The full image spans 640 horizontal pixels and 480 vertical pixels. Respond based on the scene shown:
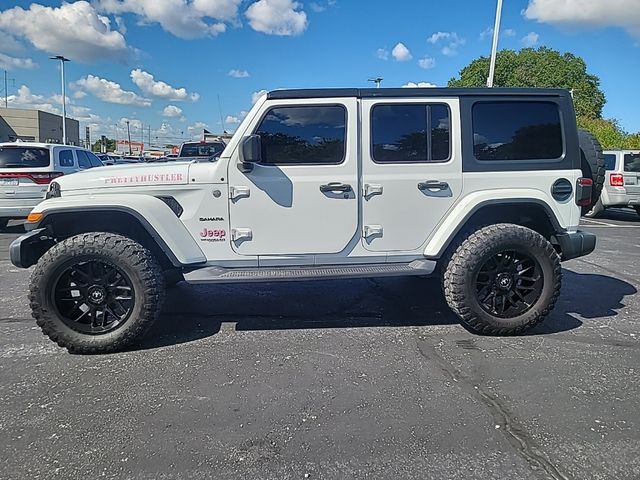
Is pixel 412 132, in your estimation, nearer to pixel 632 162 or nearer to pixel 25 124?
pixel 632 162

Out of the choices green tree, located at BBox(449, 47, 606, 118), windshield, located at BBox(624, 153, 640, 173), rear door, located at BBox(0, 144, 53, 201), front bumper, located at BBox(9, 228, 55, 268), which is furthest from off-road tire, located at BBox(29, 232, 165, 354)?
green tree, located at BBox(449, 47, 606, 118)

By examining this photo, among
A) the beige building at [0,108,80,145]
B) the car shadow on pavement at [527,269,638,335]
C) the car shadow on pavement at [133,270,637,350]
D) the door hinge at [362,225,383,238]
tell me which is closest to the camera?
the door hinge at [362,225,383,238]

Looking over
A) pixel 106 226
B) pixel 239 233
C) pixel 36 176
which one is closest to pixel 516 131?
pixel 239 233

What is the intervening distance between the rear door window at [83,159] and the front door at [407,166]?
29.3 ft

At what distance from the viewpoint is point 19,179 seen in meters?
9.34

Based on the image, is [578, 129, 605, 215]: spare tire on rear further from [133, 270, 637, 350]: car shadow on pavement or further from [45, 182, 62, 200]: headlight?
[45, 182, 62, 200]: headlight

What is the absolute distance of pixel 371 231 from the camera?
425 centimetres

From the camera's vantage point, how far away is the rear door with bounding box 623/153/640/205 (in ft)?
41.1

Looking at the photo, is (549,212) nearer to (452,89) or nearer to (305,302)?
(452,89)

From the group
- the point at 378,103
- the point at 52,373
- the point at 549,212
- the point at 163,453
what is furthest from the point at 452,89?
the point at 52,373

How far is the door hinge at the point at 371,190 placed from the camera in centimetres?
418

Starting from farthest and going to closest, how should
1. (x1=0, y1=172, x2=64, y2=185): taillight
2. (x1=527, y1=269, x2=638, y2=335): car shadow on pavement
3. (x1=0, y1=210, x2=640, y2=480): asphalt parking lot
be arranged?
1. (x1=0, y1=172, x2=64, y2=185): taillight
2. (x1=527, y1=269, x2=638, y2=335): car shadow on pavement
3. (x1=0, y1=210, x2=640, y2=480): asphalt parking lot

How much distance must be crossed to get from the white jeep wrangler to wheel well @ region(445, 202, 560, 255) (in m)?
0.03

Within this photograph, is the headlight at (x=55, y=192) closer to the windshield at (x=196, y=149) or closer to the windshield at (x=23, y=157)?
the windshield at (x=23, y=157)
